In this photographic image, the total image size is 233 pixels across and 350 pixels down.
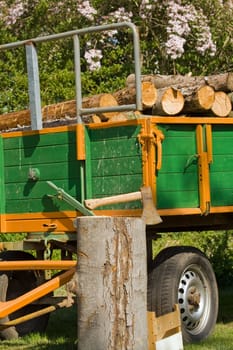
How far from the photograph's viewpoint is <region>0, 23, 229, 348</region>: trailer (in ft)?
24.5

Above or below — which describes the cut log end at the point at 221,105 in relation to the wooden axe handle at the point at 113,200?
above

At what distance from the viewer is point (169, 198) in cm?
759

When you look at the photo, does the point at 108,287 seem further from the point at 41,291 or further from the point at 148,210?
the point at 148,210

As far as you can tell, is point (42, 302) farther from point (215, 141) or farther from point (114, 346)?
point (114, 346)

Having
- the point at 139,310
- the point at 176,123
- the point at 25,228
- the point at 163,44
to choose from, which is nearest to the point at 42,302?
the point at 25,228

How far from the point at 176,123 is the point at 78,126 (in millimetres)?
765

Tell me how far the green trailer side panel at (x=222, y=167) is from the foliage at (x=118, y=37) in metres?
7.32

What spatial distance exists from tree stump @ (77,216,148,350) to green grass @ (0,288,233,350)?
1990 millimetres

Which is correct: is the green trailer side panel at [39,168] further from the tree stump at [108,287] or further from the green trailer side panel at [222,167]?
the tree stump at [108,287]

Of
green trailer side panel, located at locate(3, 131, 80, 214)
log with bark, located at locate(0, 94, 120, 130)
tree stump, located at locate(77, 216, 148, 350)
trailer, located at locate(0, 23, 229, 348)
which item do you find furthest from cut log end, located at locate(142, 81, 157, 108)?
tree stump, located at locate(77, 216, 148, 350)

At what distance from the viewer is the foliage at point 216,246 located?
12.1m

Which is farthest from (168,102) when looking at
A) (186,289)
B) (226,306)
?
(226,306)

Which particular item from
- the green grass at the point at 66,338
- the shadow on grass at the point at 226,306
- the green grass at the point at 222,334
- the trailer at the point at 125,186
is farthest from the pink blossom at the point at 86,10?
the trailer at the point at 125,186

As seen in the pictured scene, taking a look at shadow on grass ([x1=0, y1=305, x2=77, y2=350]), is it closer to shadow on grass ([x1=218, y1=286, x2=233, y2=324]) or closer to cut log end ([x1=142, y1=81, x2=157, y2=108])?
shadow on grass ([x1=218, y1=286, x2=233, y2=324])
